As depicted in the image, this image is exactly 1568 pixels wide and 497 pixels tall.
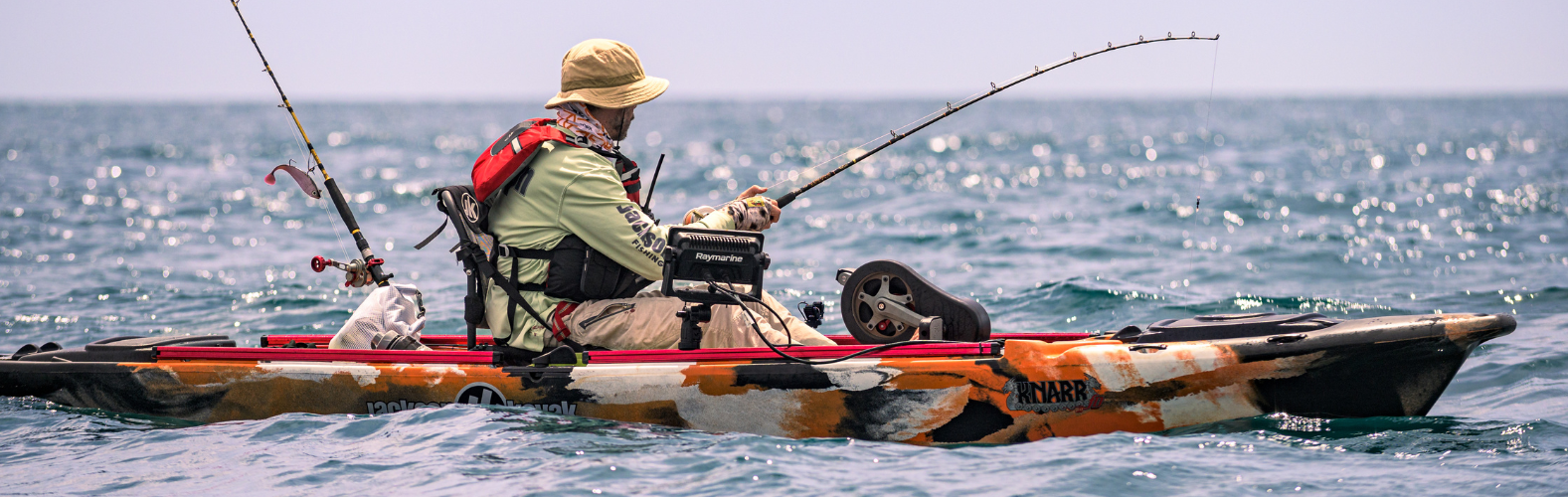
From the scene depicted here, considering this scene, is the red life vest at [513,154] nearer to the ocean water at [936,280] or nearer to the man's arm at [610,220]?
the man's arm at [610,220]

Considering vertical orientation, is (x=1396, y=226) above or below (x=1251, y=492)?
above

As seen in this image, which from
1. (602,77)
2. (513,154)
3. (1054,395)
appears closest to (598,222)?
(513,154)

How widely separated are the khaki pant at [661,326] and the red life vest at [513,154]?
0.52 m

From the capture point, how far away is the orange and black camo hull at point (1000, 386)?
4.86 metres

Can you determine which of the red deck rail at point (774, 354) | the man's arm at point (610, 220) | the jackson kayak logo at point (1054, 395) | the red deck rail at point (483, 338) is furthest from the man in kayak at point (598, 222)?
the jackson kayak logo at point (1054, 395)

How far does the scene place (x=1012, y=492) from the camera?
14.7 ft

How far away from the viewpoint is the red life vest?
4.98 meters

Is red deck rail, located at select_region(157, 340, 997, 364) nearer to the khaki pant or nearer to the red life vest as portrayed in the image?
the khaki pant

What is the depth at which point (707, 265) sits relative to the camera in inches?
195

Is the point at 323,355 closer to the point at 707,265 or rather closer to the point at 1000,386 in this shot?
→ the point at 707,265

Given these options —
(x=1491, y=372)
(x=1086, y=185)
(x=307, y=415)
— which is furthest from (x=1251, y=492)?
(x=1086, y=185)

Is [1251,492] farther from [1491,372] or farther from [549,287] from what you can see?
[1491,372]

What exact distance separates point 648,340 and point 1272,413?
263 cm

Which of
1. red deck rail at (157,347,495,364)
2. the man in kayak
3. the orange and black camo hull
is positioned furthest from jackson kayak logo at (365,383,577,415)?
the man in kayak
